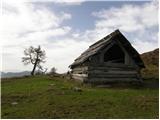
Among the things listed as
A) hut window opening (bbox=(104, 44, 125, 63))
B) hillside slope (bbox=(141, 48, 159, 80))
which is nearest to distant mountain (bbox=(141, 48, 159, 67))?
hillside slope (bbox=(141, 48, 159, 80))

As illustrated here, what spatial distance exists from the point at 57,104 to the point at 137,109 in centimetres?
417

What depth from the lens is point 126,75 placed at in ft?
85.0

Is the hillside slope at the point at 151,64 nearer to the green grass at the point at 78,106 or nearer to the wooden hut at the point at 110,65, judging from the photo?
the wooden hut at the point at 110,65

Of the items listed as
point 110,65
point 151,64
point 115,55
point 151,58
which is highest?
point 151,58

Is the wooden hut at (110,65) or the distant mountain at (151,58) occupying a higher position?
the distant mountain at (151,58)

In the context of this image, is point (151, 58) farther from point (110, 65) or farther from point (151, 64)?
point (110, 65)

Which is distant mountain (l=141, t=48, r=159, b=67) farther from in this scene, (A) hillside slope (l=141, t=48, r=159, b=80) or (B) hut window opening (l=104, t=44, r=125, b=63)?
(B) hut window opening (l=104, t=44, r=125, b=63)

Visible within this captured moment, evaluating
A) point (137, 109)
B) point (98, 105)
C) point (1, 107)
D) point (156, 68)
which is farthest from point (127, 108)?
point (156, 68)

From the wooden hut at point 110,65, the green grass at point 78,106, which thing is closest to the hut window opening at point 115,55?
the wooden hut at point 110,65

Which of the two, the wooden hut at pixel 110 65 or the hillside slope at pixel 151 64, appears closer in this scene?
the wooden hut at pixel 110 65

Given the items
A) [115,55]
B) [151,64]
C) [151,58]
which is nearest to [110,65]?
[115,55]

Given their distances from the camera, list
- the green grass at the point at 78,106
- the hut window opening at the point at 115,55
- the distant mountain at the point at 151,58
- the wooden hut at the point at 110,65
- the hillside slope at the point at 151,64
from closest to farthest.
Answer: the green grass at the point at 78,106 < the wooden hut at the point at 110,65 < the hut window opening at the point at 115,55 < the hillside slope at the point at 151,64 < the distant mountain at the point at 151,58

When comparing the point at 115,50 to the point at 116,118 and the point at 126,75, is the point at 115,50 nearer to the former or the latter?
the point at 126,75

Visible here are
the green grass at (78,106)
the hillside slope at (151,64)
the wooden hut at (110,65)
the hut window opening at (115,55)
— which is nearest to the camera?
the green grass at (78,106)
